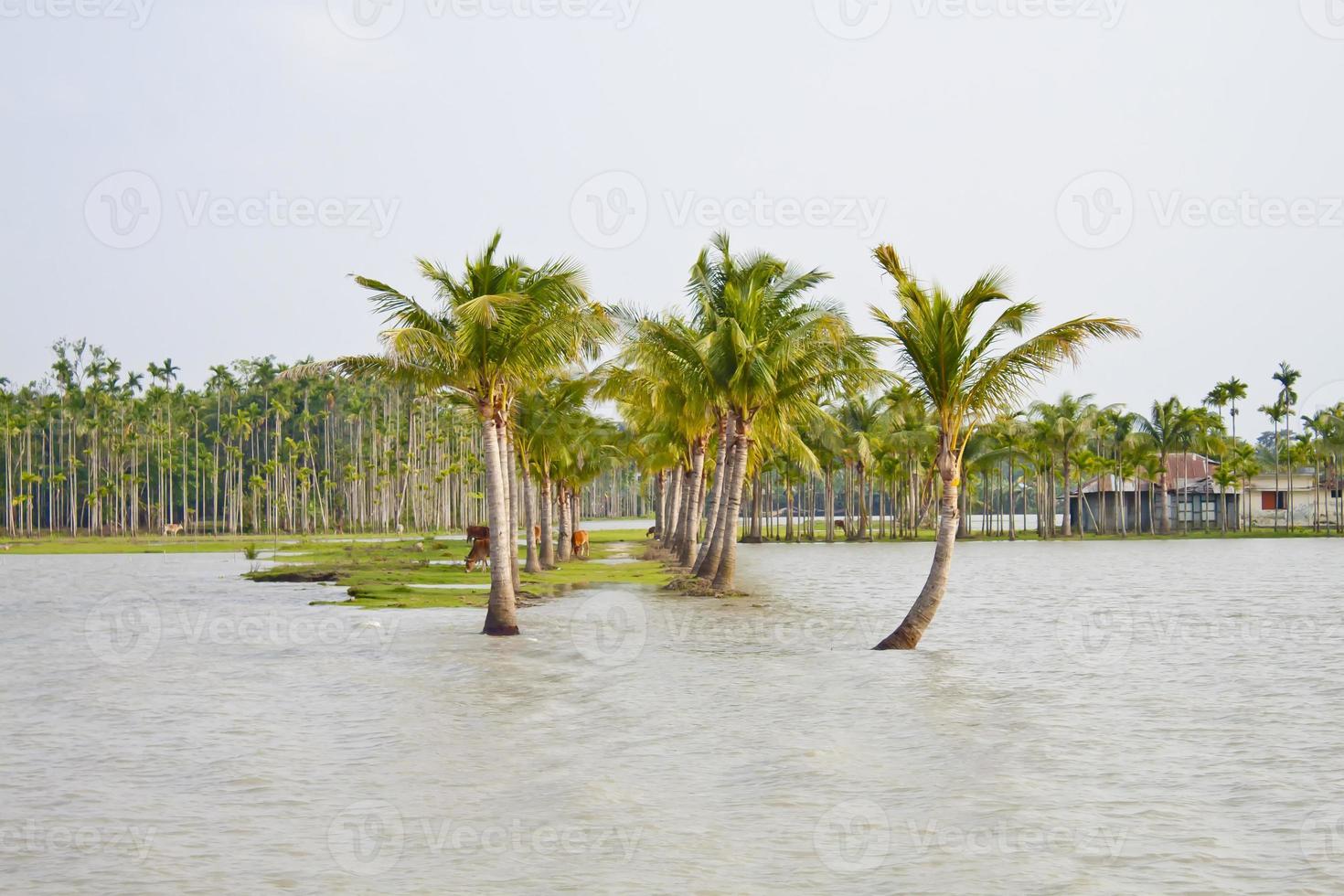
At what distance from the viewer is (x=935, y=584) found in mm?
22297

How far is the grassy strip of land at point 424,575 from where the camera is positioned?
35.4 m

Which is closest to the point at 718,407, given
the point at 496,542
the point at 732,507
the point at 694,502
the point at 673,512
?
the point at 732,507

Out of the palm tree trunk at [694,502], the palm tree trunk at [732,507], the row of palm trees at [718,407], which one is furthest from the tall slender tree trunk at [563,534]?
the palm tree trunk at [732,507]

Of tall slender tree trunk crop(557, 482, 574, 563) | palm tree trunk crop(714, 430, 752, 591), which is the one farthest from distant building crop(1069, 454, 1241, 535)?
palm tree trunk crop(714, 430, 752, 591)

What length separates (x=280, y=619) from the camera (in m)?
31.1

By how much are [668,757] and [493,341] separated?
41.3 feet

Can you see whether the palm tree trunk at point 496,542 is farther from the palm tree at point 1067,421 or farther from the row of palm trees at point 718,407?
the palm tree at point 1067,421

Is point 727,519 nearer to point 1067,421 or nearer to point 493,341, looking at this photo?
point 493,341

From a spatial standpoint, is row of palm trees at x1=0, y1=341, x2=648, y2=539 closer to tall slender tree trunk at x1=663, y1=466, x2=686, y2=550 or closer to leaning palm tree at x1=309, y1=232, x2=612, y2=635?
tall slender tree trunk at x1=663, y1=466, x2=686, y2=550

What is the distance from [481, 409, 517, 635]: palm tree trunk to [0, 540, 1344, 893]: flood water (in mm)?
827

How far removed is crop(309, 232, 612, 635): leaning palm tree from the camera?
80.3 feet

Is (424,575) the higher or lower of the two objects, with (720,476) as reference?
lower

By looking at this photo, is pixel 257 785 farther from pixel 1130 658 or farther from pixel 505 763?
pixel 1130 658

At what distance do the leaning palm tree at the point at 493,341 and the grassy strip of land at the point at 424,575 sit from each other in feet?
27.8
